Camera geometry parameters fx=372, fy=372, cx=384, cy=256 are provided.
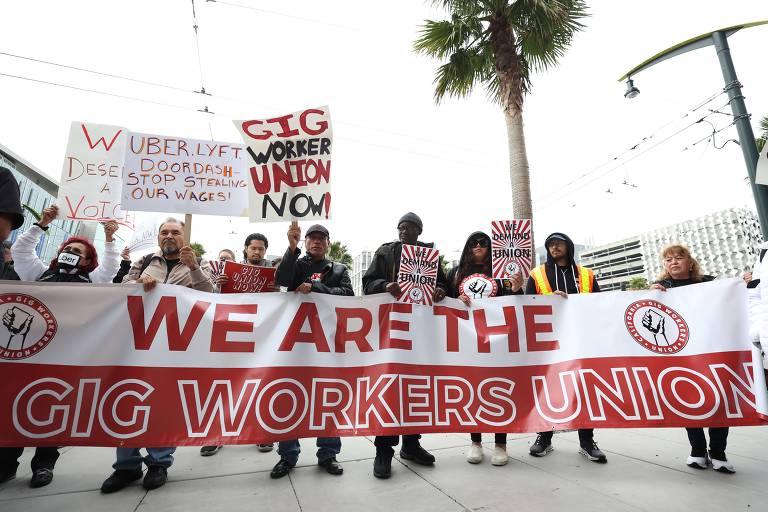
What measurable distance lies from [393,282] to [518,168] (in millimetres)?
4094

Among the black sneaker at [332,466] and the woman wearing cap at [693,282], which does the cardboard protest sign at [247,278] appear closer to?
the black sneaker at [332,466]

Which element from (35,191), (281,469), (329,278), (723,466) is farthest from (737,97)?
(35,191)

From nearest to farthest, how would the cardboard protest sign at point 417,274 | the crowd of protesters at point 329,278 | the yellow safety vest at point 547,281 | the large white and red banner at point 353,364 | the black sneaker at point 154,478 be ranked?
the large white and red banner at point 353,364 < the black sneaker at point 154,478 < the crowd of protesters at point 329,278 < the cardboard protest sign at point 417,274 < the yellow safety vest at point 547,281

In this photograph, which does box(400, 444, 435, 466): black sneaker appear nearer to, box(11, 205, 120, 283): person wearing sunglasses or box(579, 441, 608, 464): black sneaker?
box(579, 441, 608, 464): black sneaker

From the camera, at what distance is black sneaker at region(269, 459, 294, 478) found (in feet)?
9.52

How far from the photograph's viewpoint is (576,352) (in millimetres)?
3098

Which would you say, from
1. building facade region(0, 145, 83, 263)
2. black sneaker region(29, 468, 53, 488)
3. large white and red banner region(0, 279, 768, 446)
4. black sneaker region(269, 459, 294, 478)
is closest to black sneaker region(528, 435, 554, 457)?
large white and red banner region(0, 279, 768, 446)

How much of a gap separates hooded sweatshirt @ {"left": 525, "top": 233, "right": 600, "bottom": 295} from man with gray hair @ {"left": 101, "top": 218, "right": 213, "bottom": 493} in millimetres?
3006

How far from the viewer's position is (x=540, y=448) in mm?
3455

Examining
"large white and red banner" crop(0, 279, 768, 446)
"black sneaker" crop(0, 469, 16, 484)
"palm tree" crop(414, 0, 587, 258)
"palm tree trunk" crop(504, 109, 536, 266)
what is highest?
"palm tree" crop(414, 0, 587, 258)

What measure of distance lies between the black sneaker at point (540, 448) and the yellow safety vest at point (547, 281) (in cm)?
139

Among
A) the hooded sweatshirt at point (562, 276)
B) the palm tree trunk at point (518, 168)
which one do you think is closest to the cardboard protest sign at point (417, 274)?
the hooded sweatshirt at point (562, 276)

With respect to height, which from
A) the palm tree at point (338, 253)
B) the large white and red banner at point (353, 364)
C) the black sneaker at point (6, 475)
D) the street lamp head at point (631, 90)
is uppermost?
the palm tree at point (338, 253)

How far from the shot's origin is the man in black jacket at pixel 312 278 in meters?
3.01
